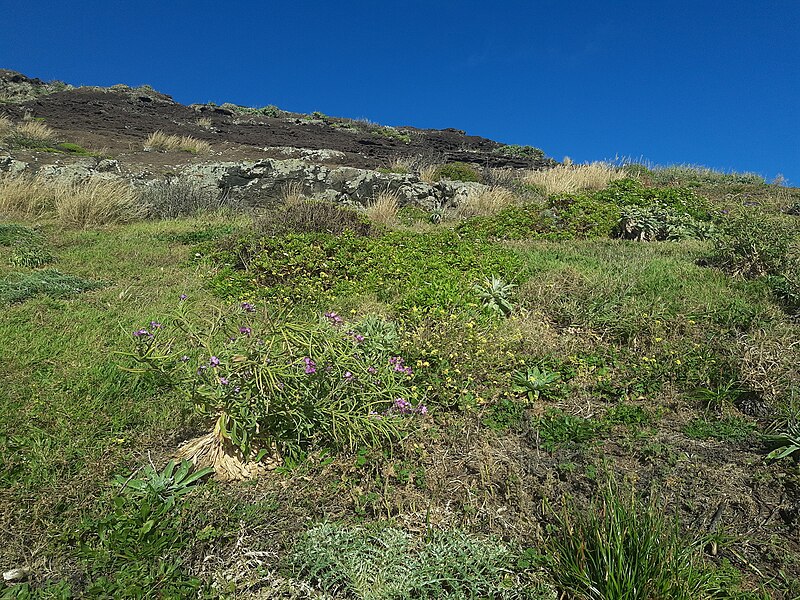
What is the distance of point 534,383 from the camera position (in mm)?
3486

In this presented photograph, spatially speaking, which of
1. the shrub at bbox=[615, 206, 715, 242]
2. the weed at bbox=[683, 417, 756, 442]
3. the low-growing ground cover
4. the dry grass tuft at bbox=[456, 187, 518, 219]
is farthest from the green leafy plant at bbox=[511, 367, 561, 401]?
the dry grass tuft at bbox=[456, 187, 518, 219]

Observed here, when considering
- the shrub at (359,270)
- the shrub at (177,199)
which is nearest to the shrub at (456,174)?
the shrub at (177,199)

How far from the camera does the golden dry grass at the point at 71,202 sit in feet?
28.5

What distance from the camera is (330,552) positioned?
6.81ft

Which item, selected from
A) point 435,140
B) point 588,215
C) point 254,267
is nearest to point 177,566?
point 254,267

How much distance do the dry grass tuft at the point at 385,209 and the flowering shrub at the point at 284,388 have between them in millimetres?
6881

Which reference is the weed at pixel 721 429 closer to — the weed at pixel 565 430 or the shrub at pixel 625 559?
the weed at pixel 565 430

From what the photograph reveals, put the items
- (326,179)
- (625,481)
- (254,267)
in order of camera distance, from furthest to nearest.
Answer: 1. (326,179)
2. (254,267)
3. (625,481)

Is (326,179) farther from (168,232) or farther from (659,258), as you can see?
(659,258)

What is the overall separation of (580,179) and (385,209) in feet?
19.3

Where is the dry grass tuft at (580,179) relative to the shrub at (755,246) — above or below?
above

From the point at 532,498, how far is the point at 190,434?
6.64 ft

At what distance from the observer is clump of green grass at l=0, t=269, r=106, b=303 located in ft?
16.1

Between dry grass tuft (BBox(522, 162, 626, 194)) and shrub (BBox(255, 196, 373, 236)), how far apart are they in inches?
247
